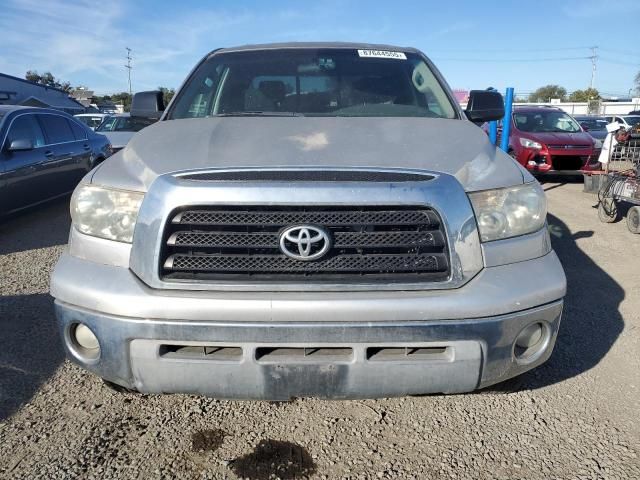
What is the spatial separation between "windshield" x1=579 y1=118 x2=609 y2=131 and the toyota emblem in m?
20.7

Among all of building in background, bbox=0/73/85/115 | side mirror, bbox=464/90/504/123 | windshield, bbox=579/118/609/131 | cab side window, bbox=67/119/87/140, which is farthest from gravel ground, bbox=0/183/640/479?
building in background, bbox=0/73/85/115

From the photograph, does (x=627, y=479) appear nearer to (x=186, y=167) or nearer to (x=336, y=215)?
(x=336, y=215)

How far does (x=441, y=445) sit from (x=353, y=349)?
32.0 inches

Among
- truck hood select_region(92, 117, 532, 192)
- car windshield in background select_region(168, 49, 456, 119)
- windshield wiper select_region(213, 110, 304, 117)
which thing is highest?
car windshield in background select_region(168, 49, 456, 119)

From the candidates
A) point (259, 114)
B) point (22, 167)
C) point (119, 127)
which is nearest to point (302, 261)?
point (259, 114)

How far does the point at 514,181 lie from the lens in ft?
7.36

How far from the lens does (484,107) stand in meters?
3.57

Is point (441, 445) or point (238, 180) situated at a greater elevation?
point (238, 180)

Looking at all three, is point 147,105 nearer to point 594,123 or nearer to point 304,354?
point 304,354

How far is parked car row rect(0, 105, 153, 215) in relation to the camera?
19.9 feet

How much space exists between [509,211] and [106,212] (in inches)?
69.7

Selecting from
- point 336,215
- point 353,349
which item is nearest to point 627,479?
point 353,349

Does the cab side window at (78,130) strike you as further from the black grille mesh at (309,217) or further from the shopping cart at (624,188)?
the shopping cart at (624,188)

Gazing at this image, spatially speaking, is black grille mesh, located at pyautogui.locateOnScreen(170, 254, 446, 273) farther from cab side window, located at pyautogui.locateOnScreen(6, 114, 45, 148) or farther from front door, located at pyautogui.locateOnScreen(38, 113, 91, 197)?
front door, located at pyautogui.locateOnScreen(38, 113, 91, 197)
